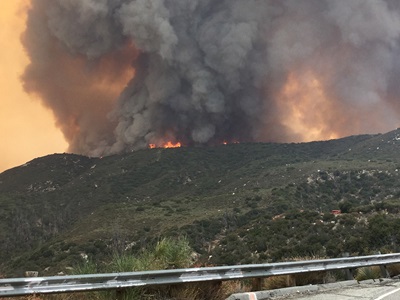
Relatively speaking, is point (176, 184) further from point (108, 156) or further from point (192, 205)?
point (108, 156)

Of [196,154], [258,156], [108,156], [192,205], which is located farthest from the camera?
[108,156]

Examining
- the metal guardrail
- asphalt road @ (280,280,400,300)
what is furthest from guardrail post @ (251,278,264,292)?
asphalt road @ (280,280,400,300)

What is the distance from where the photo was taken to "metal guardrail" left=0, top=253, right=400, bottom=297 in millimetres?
5180

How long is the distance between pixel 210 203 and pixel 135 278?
198 ft

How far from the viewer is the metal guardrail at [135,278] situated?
17.0ft

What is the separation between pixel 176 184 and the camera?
95812 millimetres

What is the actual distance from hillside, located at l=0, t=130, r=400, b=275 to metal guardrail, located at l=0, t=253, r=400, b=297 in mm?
8274

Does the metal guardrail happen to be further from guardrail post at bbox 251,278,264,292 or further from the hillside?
the hillside

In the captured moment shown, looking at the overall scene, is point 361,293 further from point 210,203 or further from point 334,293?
point 210,203

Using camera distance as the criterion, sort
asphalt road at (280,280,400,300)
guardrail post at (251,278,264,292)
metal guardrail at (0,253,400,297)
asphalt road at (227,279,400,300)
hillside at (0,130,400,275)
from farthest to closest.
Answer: hillside at (0,130,400,275)
guardrail post at (251,278,264,292)
asphalt road at (280,280,400,300)
asphalt road at (227,279,400,300)
metal guardrail at (0,253,400,297)

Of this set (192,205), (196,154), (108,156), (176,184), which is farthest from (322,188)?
(108,156)

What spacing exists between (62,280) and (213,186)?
79735 millimetres

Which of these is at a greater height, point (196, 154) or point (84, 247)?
point (196, 154)

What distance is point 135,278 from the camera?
6359 millimetres
